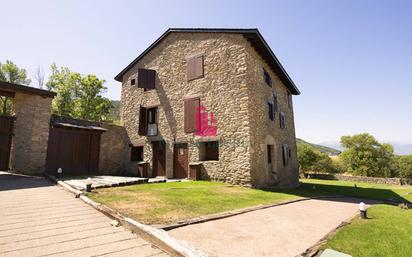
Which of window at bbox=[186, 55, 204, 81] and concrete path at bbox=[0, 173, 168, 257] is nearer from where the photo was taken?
concrete path at bbox=[0, 173, 168, 257]

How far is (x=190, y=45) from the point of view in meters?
15.3

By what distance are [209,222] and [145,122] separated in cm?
1262

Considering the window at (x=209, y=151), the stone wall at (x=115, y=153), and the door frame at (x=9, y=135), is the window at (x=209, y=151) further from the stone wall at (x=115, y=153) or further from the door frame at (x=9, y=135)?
the door frame at (x=9, y=135)

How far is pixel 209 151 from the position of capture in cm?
1375

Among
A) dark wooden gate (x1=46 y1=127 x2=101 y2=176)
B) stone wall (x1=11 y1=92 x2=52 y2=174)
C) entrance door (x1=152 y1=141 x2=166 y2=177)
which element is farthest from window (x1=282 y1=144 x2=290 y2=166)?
stone wall (x1=11 y1=92 x2=52 y2=174)

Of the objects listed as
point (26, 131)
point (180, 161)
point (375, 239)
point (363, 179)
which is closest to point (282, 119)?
point (180, 161)

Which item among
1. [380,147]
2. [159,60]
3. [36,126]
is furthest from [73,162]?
[380,147]

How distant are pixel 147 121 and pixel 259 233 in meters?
13.4

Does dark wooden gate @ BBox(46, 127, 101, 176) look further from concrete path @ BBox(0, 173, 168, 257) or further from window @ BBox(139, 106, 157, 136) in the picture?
concrete path @ BBox(0, 173, 168, 257)

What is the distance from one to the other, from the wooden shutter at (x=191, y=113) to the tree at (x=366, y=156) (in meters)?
39.6

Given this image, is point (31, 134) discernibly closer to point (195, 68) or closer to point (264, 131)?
point (195, 68)

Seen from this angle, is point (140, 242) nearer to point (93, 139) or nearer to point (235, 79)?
point (235, 79)

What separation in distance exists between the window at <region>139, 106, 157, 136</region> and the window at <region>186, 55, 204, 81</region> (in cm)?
375

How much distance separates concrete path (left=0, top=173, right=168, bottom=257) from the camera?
3.39m
